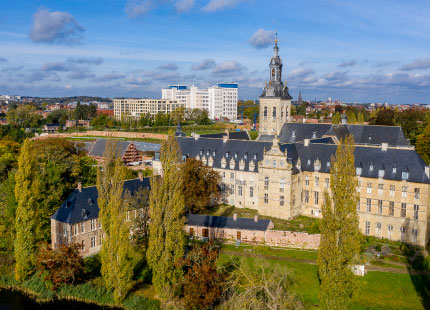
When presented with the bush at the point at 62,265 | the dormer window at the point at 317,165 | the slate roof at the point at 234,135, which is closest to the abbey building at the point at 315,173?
the dormer window at the point at 317,165

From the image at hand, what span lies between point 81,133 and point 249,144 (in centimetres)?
10647

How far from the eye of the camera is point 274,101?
76062 millimetres

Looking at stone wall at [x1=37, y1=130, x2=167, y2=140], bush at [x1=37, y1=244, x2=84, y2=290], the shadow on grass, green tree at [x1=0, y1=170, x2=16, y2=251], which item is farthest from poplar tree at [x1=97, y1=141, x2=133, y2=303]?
stone wall at [x1=37, y1=130, x2=167, y2=140]

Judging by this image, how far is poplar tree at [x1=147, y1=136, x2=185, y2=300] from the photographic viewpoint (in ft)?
114

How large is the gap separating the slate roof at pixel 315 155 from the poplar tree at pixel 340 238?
857 inches

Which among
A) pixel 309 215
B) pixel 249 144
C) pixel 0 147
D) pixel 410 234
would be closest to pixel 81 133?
pixel 0 147

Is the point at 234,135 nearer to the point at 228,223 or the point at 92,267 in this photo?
the point at 228,223

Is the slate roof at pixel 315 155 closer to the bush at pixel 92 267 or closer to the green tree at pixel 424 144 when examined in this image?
the bush at pixel 92 267

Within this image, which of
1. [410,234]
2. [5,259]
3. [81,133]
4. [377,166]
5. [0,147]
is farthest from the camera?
[81,133]

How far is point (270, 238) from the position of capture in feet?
155

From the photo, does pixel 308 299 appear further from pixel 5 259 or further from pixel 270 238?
pixel 5 259

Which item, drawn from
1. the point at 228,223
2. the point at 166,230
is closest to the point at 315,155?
the point at 228,223

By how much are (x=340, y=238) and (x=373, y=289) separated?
864 cm

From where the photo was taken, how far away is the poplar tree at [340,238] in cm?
3114
